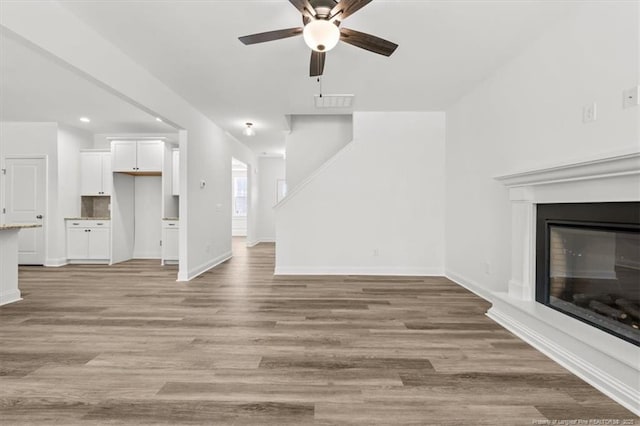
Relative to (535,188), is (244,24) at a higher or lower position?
higher

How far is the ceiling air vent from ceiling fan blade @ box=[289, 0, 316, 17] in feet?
6.87

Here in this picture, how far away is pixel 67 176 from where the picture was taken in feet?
20.3

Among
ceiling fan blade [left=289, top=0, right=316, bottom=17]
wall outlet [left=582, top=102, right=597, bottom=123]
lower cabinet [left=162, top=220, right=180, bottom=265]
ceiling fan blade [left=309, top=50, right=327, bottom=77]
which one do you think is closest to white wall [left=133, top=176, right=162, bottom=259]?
lower cabinet [left=162, top=220, right=180, bottom=265]

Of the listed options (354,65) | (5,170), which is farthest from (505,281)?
(5,170)

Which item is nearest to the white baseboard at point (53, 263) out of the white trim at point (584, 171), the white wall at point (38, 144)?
the white wall at point (38, 144)

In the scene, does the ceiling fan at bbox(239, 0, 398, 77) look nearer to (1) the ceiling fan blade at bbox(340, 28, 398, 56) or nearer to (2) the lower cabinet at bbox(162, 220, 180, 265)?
(1) the ceiling fan blade at bbox(340, 28, 398, 56)

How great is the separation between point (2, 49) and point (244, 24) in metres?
2.55

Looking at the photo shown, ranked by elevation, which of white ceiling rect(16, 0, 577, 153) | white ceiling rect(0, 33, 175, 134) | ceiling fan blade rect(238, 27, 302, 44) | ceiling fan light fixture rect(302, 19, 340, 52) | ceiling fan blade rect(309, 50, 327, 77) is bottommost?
ceiling fan light fixture rect(302, 19, 340, 52)

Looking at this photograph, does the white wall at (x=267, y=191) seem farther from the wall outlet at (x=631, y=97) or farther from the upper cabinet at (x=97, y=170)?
the wall outlet at (x=631, y=97)

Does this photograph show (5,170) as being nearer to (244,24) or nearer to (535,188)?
(244,24)

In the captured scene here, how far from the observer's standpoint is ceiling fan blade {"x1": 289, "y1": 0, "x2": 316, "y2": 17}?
2090 mm

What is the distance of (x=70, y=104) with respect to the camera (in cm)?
493

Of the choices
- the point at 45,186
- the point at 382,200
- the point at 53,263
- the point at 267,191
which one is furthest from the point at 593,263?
the point at 267,191

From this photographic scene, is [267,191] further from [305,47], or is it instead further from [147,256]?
[305,47]
